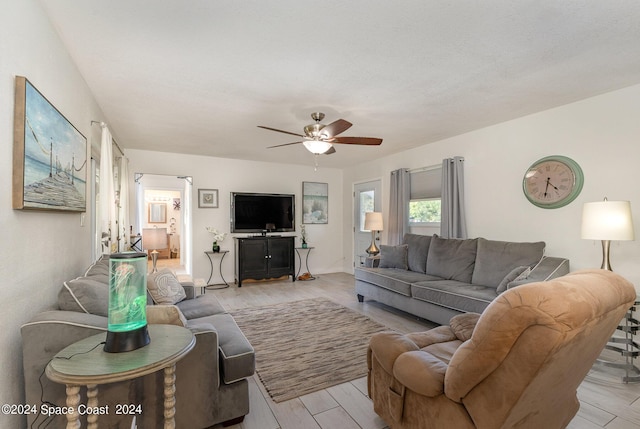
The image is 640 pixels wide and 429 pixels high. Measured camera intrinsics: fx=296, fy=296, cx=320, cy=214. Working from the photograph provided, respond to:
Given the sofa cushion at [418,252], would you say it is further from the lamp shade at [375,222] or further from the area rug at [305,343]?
the area rug at [305,343]

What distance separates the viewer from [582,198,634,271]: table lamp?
243 centimetres

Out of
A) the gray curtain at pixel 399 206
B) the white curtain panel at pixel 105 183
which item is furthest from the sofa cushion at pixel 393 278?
the white curtain panel at pixel 105 183

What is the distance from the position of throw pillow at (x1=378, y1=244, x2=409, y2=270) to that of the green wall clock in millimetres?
1773

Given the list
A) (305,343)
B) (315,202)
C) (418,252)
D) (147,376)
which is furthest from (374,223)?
(147,376)

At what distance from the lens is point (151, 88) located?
2.75 metres

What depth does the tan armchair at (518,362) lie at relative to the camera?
102 cm

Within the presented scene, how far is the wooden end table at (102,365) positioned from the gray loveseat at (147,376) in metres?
0.14

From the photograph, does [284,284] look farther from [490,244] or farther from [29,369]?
[29,369]

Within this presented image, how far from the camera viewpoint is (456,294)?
314 cm

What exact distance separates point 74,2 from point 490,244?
13.9 feet

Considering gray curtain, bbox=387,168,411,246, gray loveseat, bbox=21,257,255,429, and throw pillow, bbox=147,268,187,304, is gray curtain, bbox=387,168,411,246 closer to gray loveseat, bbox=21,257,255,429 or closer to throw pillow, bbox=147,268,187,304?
throw pillow, bbox=147,268,187,304

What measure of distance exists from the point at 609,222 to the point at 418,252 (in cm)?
221

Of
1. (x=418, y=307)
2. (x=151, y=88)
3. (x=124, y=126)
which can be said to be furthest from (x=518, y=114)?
(x=124, y=126)

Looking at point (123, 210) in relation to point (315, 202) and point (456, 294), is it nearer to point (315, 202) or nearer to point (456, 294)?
point (315, 202)
